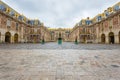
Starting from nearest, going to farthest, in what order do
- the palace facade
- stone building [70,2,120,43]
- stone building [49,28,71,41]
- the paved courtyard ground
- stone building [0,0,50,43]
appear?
the paved courtyard ground, stone building [70,2,120,43], the palace facade, stone building [0,0,50,43], stone building [49,28,71,41]

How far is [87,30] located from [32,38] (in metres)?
25.0

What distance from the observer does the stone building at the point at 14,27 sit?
87.5 ft

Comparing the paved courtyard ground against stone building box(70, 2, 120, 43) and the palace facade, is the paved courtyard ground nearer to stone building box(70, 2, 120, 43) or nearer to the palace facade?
the palace facade

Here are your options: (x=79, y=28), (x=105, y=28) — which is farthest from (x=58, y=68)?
(x=79, y=28)

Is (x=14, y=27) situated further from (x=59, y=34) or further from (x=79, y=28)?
(x=59, y=34)

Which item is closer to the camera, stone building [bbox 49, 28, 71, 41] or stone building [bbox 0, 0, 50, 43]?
stone building [bbox 0, 0, 50, 43]

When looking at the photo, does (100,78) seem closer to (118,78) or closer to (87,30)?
(118,78)

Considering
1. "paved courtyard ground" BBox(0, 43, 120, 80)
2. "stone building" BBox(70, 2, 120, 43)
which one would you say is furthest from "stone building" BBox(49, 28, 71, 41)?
"paved courtyard ground" BBox(0, 43, 120, 80)

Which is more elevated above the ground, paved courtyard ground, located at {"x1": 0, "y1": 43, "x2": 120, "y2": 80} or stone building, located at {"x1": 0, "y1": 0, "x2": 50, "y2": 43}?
stone building, located at {"x1": 0, "y1": 0, "x2": 50, "y2": 43}

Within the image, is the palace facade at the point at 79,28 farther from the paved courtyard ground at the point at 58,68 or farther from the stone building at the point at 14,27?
the paved courtyard ground at the point at 58,68

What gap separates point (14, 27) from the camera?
3247 centimetres

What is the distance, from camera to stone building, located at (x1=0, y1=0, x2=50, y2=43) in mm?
26656

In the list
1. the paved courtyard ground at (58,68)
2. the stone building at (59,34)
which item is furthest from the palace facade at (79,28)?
the stone building at (59,34)

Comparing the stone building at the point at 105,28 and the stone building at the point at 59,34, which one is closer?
the stone building at the point at 105,28
